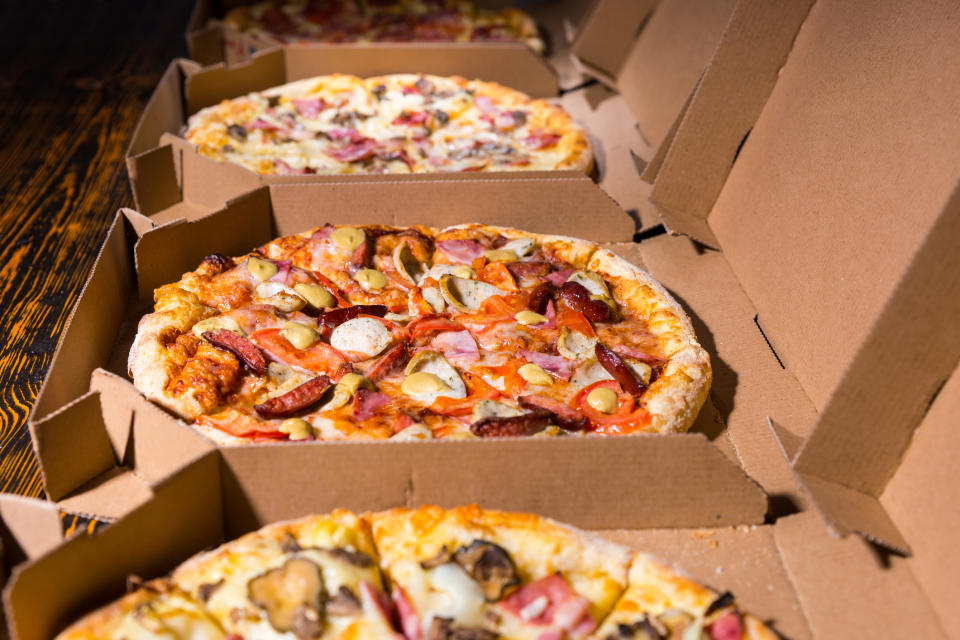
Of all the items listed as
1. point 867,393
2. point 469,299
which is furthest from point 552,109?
point 867,393

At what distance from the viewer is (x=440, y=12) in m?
6.12

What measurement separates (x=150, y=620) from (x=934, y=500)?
155 cm

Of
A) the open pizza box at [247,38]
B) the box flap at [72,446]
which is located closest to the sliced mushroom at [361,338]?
the box flap at [72,446]

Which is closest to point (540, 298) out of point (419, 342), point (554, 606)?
point (419, 342)

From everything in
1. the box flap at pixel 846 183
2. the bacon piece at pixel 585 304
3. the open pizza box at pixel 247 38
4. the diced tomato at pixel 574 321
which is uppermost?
the box flap at pixel 846 183

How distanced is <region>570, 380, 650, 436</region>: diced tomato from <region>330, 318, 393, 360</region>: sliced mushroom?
22.4 inches

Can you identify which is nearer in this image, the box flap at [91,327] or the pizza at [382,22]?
the box flap at [91,327]

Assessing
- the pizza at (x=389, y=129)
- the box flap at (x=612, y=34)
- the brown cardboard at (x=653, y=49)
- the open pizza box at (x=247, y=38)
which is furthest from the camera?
the open pizza box at (x=247, y=38)

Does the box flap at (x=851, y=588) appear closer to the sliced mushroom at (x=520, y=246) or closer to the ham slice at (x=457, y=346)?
the ham slice at (x=457, y=346)

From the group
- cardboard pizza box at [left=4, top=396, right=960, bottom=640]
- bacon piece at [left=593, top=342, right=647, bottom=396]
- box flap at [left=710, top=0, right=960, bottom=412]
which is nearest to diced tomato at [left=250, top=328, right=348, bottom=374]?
cardboard pizza box at [left=4, top=396, right=960, bottom=640]

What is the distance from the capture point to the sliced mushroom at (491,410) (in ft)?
7.71

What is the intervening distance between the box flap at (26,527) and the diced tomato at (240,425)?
54 centimetres

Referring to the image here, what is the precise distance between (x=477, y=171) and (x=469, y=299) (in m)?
0.83

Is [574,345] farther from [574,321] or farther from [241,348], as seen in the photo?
[241,348]
